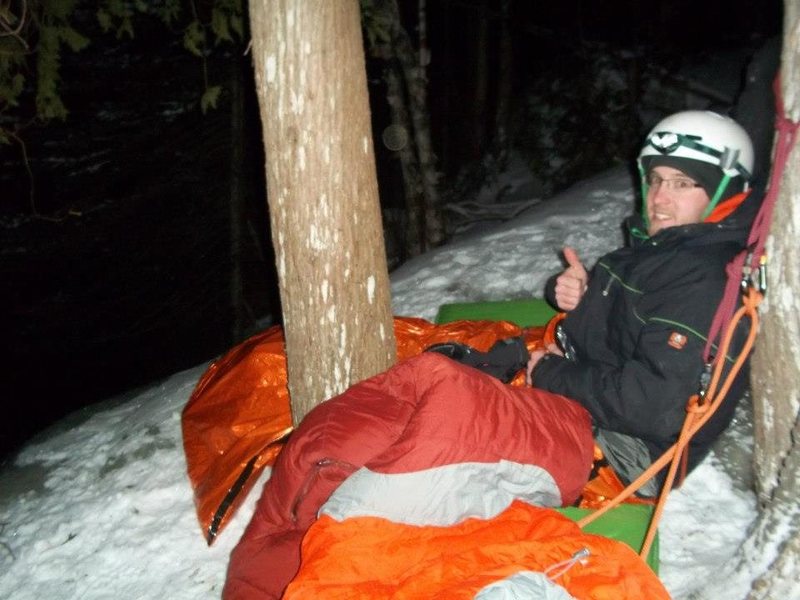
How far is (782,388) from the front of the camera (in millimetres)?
2184

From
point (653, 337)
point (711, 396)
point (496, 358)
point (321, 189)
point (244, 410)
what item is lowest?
point (244, 410)

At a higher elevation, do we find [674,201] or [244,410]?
[674,201]

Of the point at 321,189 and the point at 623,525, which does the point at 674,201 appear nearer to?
the point at 623,525

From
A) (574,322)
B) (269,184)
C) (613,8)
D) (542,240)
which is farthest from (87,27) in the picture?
(613,8)

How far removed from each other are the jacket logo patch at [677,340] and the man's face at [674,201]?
0.55 m

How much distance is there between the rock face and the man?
740 cm

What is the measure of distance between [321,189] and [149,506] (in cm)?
199

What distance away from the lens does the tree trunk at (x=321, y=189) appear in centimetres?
262

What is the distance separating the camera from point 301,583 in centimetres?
186

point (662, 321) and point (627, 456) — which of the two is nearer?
point (662, 321)

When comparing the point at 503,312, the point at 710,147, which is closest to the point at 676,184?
the point at 710,147

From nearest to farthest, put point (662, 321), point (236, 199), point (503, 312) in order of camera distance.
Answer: point (662, 321), point (503, 312), point (236, 199)

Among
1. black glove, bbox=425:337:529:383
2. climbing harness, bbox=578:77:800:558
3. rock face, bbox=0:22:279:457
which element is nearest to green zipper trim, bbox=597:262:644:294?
climbing harness, bbox=578:77:800:558

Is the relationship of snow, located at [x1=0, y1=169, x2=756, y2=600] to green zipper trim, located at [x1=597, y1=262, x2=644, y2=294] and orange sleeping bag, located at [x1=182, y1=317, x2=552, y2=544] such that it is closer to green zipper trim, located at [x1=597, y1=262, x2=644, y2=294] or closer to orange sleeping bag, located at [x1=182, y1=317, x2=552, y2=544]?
orange sleeping bag, located at [x1=182, y1=317, x2=552, y2=544]
